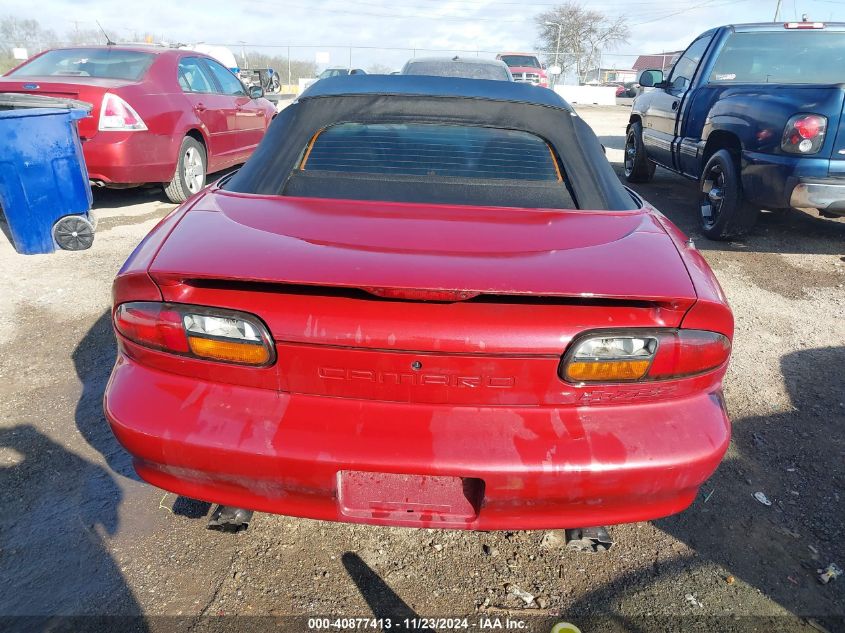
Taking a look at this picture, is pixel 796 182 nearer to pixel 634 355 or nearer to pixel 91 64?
pixel 634 355

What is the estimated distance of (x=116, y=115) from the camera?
17.8 feet

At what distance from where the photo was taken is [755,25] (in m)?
6.12

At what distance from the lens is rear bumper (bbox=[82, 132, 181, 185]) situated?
5391mm

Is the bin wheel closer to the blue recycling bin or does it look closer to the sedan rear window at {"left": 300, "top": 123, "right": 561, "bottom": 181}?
the blue recycling bin

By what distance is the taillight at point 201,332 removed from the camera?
1.59m

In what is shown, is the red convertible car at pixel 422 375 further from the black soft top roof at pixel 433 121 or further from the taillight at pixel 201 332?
the black soft top roof at pixel 433 121

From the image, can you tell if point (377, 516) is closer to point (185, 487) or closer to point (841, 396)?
point (185, 487)

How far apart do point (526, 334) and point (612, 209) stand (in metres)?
0.84

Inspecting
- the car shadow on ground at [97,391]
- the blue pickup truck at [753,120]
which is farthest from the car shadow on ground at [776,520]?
the blue pickup truck at [753,120]

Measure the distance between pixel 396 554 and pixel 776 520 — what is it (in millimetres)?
1475

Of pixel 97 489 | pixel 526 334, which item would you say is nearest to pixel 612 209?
pixel 526 334

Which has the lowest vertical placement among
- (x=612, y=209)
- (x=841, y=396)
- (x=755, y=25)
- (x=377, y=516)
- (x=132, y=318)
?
(x=841, y=396)

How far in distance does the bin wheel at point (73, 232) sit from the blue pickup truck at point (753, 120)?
5600 mm

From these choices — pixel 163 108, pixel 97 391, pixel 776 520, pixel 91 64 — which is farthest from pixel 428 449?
pixel 91 64
